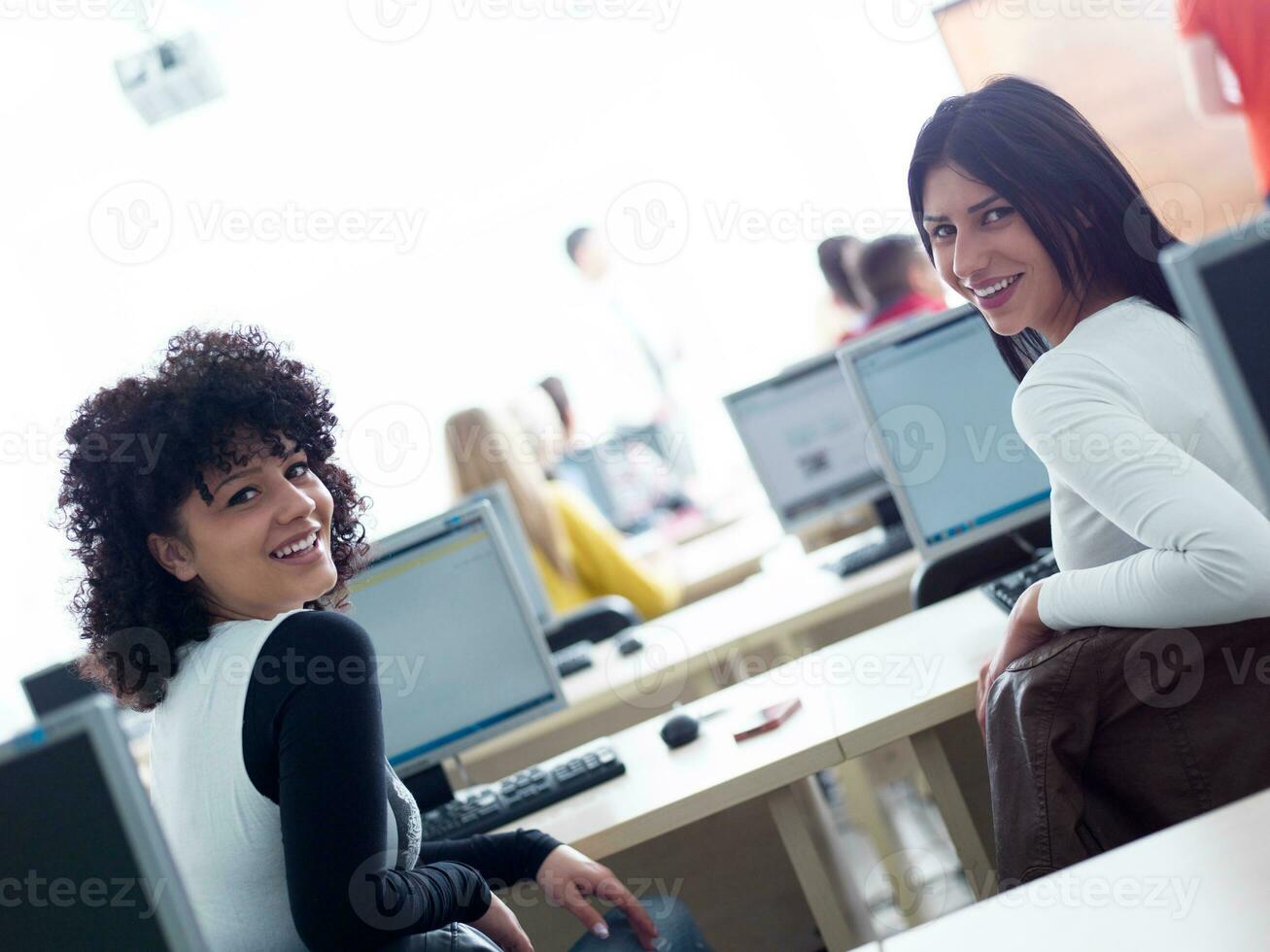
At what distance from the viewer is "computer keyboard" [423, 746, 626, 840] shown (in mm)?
2059

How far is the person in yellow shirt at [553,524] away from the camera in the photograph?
3609mm

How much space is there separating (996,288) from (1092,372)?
0.26m

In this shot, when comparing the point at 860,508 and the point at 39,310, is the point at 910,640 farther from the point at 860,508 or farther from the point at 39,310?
the point at 39,310

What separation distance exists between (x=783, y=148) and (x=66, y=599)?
5.45m

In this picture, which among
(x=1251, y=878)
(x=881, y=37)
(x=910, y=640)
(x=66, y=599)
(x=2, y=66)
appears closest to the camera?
(x=1251, y=878)

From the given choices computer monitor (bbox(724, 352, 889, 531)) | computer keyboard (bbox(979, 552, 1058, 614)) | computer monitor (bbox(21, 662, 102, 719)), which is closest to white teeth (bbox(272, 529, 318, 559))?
computer keyboard (bbox(979, 552, 1058, 614))

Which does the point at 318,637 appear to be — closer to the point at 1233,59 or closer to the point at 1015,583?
the point at 1015,583

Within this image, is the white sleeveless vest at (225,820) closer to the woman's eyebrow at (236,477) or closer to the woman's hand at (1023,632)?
the woman's eyebrow at (236,477)

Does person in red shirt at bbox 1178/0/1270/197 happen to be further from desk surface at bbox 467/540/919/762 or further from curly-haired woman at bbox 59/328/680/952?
curly-haired woman at bbox 59/328/680/952

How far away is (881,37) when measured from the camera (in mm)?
5902

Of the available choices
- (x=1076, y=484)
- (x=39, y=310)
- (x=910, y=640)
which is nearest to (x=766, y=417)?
(x=910, y=640)

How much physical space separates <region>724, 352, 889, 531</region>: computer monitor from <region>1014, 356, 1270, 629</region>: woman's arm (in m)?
1.83

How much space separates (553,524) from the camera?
365 centimetres

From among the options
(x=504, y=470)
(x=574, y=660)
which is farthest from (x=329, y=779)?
(x=504, y=470)
